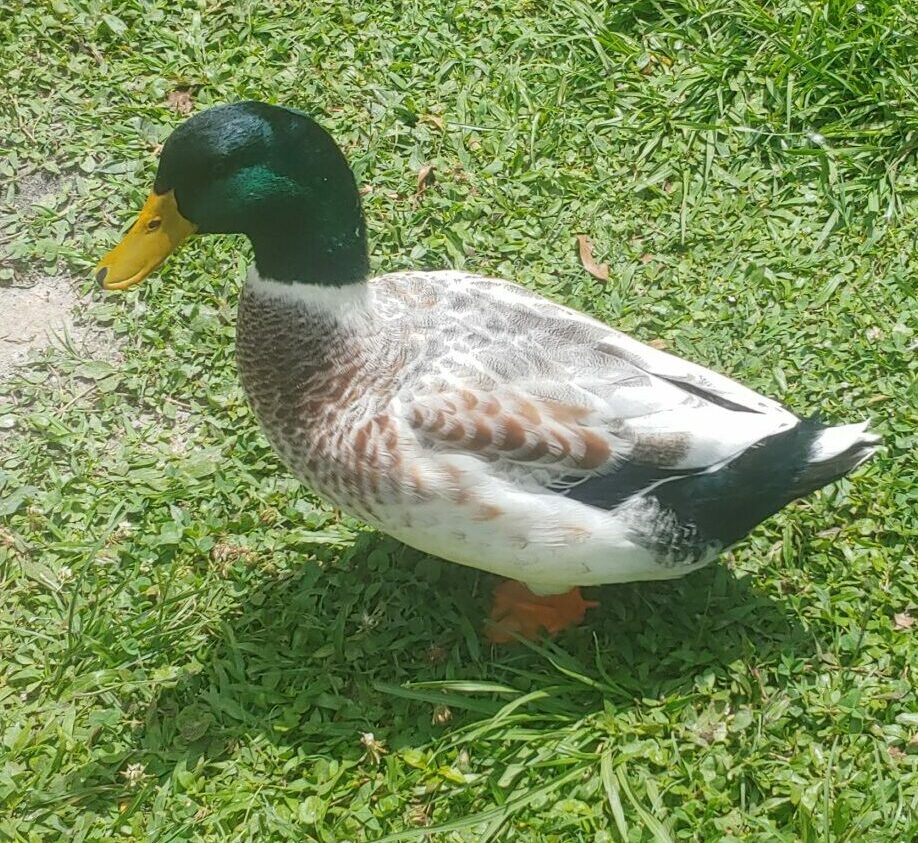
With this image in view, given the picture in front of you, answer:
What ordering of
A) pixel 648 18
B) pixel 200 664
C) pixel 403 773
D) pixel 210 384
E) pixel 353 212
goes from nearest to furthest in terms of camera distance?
pixel 353 212, pixel 403 773, pixel 200 664, pixel 210 384, pixel 648 18

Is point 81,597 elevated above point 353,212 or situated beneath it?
situated beneath

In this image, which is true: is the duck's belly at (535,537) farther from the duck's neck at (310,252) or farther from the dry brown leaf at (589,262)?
the dry brown leaf at (589,262)

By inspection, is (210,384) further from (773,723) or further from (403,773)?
(773,723)

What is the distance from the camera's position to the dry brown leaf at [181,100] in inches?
174

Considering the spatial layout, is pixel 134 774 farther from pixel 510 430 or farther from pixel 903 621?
pixel 903 621

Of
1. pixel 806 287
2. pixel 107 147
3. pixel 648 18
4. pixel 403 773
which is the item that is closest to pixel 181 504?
pixel 403 773

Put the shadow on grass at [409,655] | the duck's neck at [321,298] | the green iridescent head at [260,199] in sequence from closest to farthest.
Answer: the green iridescent head at [260,199] < the duck's neck at [321,298] < the shadow on grass at [409,655]

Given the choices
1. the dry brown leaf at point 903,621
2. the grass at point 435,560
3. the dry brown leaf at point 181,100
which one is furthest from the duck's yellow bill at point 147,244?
the dry brown leaf at point 903,621

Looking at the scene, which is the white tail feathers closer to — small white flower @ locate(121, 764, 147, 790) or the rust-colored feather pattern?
the rust-colored feather pattern

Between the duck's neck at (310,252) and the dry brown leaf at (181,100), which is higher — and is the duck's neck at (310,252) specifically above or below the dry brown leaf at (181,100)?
above

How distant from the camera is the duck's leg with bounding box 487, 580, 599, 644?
10.4 feet

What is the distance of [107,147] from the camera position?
4.32m

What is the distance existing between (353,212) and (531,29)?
2.11 meters

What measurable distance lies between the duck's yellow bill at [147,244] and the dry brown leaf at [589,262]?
163cm
